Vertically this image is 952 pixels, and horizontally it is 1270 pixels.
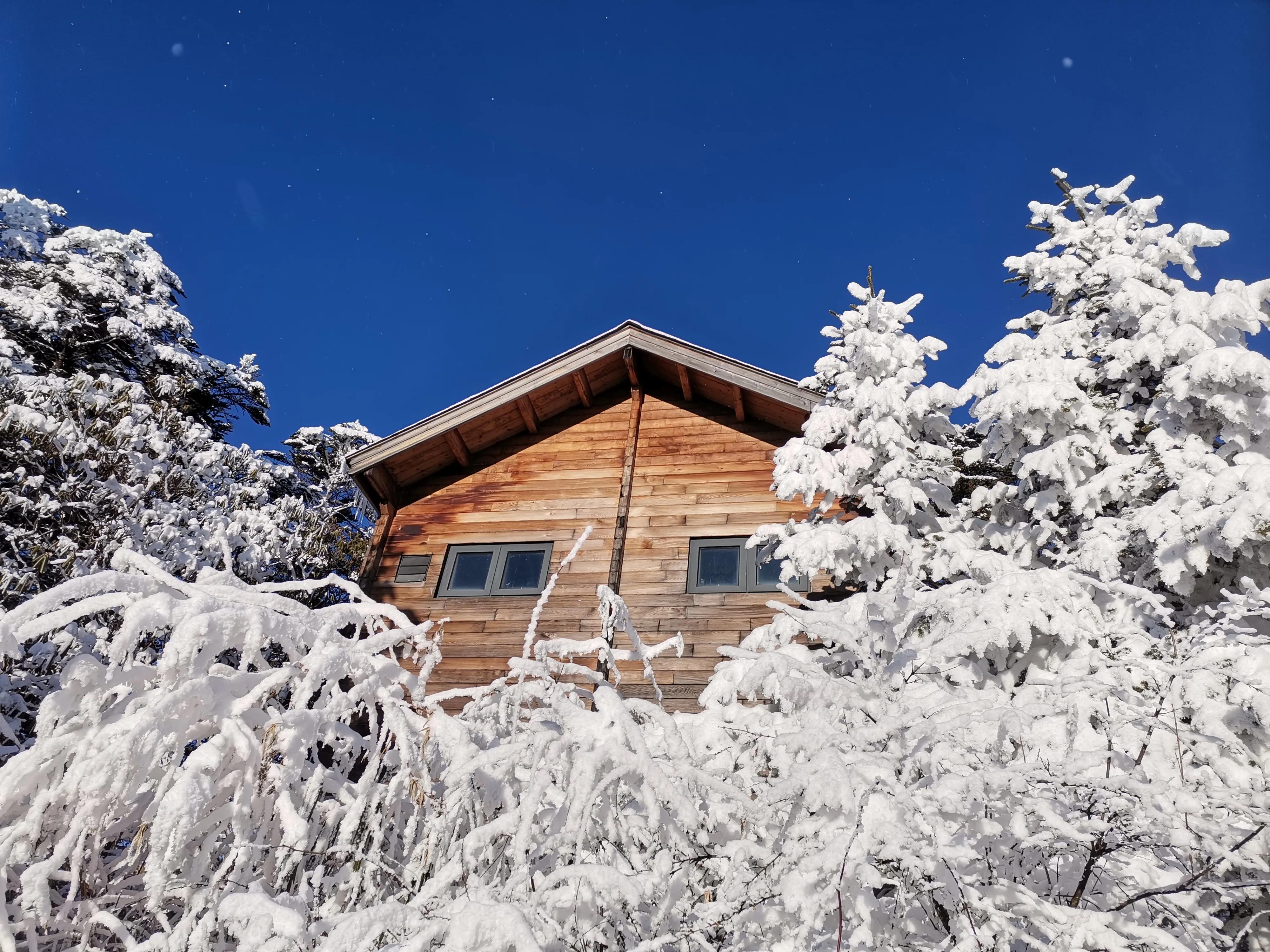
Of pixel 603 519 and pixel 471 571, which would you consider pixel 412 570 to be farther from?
pixel 603 519

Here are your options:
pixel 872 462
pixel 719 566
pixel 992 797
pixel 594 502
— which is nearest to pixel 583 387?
pixel 594 502

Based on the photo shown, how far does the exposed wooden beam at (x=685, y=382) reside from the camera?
12.1 m

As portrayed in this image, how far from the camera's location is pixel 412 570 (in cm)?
1173

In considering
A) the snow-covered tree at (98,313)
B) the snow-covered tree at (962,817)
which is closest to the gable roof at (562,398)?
the snow-covered tree at (98,313)

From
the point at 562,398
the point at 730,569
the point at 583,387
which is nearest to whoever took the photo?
the point at 730,569

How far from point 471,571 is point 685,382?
466 centimetres

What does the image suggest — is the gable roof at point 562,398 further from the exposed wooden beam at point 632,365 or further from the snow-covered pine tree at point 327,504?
the snow-covered pine tree at point 327,504

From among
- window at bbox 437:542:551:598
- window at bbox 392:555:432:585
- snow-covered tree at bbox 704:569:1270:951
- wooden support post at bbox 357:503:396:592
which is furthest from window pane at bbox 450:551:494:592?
snow-covered tree at bbox 704:569:1270:951

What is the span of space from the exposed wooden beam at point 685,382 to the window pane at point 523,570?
3602 mm

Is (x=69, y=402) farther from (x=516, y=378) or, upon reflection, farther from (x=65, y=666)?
(x=65, y=666)

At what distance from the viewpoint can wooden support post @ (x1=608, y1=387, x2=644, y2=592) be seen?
10.7 metres

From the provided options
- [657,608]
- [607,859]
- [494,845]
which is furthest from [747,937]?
[657,608]

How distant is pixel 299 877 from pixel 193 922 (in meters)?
0.38

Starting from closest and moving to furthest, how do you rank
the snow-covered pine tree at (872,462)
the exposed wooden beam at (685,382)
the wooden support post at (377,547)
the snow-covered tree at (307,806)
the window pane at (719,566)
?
the snow-covered tree at (307,806), the snow-covered pine tree at (872,462), the window pane at (719,566), the wooden support post at (377,547), the exposed wooden beam at (685,382)
